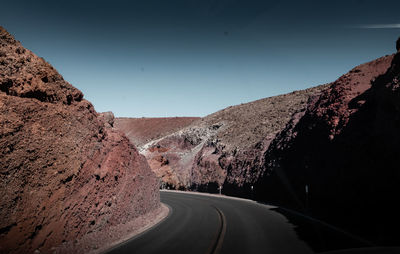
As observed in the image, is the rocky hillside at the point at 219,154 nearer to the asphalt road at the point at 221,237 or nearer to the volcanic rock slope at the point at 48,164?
the asphalt road at the point at 221,237

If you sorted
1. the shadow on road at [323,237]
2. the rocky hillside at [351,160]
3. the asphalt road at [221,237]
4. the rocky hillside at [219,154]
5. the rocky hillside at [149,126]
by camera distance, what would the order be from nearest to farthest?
the shadow on road at [323,237] → the asphalt road at [221,237] → the rocky hillside at [351,160] → the rocky hillside at [219,154] → the rocky hillside at [149,126]

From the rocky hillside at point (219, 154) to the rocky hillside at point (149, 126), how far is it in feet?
147

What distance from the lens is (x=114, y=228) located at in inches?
444

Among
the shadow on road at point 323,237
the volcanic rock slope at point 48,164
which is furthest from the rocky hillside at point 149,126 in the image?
the shadow on road at point 323,237

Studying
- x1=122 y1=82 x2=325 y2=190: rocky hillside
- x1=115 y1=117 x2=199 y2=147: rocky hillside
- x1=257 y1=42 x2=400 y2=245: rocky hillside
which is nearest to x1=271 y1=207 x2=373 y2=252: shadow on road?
x1=257 y1=42 x2=400 y2=245: rocky hillside

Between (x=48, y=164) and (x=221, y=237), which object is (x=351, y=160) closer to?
(x=221, y=237)

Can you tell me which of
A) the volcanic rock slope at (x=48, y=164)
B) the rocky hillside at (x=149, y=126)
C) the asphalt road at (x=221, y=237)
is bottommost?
the asphalt road at (x=221, y=237)

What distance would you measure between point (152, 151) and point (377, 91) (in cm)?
4357

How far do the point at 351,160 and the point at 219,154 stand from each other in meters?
23.4

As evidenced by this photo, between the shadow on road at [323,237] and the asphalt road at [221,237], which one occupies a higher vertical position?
the shadow on road at [323,237]

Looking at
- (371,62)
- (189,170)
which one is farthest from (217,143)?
(371,62)

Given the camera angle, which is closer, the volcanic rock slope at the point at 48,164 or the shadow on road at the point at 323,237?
the volcanic rock slope at the point at 48,164

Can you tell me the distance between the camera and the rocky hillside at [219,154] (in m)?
28.3

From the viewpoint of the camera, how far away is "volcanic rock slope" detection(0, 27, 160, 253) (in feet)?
23.1
